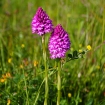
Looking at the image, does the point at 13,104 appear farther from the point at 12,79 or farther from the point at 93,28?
the point at 93,28

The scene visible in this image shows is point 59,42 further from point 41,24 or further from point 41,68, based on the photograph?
point 41,68

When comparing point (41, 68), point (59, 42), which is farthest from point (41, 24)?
point (41, 68)

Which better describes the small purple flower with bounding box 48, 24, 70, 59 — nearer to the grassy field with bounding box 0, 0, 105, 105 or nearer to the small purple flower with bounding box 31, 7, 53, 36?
the small purple flower with bounding box 31, 7, 53, 36

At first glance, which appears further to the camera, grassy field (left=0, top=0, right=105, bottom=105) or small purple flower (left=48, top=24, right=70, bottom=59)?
grassy field (left=0, top=0, right=105, bottom=105)

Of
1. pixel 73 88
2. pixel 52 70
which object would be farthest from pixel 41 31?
pixel 73 88

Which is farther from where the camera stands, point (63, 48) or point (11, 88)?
point (11, 88)

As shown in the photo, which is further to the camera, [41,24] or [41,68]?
[41,68]

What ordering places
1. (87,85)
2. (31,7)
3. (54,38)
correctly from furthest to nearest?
(31,7)
(87,85)
(54,38)

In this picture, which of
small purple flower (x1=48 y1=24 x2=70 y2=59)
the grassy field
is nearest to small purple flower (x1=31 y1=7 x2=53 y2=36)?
small purple flower (x1=48 y1=24 x2=70 y2=59)
